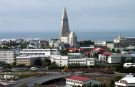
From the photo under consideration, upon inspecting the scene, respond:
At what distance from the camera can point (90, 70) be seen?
151ft

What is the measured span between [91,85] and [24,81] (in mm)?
6007

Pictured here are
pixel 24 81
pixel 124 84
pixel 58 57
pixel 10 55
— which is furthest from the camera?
pixel 10 55

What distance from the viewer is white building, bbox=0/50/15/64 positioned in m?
57.0

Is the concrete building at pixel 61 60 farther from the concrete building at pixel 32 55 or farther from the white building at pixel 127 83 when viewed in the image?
the white building at pixel 127 83

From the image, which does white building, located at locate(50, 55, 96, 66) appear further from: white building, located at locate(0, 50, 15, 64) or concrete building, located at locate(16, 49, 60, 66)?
white building, located at locate(0, 50, 15, 64)

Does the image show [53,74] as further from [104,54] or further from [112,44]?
[112,44]

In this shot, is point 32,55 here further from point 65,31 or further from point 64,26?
point 65,31

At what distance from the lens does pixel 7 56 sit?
5731 centimetres

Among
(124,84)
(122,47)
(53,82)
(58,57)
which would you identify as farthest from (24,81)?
(122,47)

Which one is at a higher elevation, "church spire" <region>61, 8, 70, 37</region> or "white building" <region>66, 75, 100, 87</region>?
"church spire" <region>61, 8, 70, 37</region>

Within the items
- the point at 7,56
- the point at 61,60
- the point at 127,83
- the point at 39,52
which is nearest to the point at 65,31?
the point at 39,52

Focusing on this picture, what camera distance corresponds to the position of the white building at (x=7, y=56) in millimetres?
57031

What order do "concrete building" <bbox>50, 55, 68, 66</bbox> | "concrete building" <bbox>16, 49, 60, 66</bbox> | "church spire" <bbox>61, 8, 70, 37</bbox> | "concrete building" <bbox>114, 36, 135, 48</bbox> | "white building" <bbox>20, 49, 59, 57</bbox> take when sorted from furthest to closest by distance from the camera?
"church spire" <bbox>61, 8, 70, 37</bbox> → "concrete building" <bbox>114, 36, 135, 48</bbox> → "white building" <bbox>20, 49, 59, 57</bbox> → "concrete building" <bbox>16, 49, 60, 66</bbox> → "concrete building" <bbox>50, 55, 68, 66</bbox>

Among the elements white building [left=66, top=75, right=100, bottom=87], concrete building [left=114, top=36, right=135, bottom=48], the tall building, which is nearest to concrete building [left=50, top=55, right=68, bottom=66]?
white building [left=66, top=75, right=100, bottom=87]
